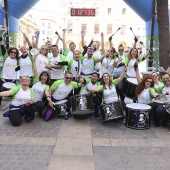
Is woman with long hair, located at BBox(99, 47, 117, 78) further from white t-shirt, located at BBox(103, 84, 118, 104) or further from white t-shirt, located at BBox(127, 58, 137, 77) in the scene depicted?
white t-shirt, located at BBox(103, 84, 118, 104)

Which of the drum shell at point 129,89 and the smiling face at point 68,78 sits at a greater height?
the smiling face at point 68,78

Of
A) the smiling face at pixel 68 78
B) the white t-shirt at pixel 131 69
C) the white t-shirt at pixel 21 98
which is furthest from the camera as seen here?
the white t-shirt at pixel 131 69

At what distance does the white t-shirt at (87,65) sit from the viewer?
6320 mm

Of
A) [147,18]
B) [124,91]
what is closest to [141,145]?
[124,91]

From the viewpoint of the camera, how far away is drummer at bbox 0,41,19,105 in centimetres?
620

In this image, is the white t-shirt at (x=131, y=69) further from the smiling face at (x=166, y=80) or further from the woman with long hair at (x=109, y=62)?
the smiling face at (x=166, y=80)

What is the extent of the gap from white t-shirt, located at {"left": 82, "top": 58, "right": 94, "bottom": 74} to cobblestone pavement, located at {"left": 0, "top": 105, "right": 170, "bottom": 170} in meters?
1.40

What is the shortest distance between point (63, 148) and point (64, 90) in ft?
6.34

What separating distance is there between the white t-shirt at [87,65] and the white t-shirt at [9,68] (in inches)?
67.0

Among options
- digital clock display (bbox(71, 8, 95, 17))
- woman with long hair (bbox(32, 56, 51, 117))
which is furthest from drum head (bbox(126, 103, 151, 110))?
digital clock display (bbox(71, 8, 95, 17))

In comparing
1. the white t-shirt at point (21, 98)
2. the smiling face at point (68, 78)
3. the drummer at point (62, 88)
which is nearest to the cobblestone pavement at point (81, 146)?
the white t-shirt at point (21, 98)

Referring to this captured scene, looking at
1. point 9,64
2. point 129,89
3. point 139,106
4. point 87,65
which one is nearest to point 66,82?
point 87,65

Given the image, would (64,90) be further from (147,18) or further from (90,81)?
(147,18)

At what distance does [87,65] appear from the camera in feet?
20.7
